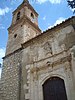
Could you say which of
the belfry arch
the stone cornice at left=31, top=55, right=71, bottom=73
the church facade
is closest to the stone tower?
the church facade

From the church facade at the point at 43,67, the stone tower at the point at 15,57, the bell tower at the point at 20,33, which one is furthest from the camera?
the bell tower at the point at 20,33

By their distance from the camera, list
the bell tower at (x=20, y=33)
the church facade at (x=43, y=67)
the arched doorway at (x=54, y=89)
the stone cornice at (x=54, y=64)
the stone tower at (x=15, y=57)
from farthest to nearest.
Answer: the bell tower at (x=20, y=33)
the stone tower at (x=15, y=57)
the stone cornice at (x=54, y=64)
the church facade at (x=43, y=67)
the arched doorway at (x=54, y=89)

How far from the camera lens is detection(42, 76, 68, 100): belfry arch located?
7.11 m

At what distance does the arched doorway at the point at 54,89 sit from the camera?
→ 7.10 meters

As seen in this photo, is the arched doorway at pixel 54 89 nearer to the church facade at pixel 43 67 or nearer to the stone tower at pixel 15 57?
the church facade at pixel 43 67

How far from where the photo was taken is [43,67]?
27.4 ft

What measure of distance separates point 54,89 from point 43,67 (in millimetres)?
1491

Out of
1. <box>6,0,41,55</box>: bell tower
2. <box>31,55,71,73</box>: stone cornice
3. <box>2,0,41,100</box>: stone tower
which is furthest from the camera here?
<box>6,0,41,55</box>: bell tower

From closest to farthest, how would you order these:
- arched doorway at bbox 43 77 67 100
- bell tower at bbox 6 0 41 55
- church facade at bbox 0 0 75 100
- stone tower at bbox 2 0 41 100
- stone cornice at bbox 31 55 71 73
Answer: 1. arched doorway at bbox 43 77 67 100
2. church facade at bbox 0 0 75 100
3. stone cornice at bbox 31 55 71 73
4. stone tower at bbox 2 0 41 100
5. bell tower at bbox 6 0 41 55

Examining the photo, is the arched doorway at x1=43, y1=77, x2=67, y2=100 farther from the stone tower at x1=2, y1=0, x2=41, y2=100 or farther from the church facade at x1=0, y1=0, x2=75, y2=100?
the stone tower at x1=2, y1=0, x2=41, y2=100

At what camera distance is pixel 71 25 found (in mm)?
8680

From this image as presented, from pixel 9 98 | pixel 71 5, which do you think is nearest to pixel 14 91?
pixel 9 98

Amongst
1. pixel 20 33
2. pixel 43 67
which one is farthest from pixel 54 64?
pixel 20 33

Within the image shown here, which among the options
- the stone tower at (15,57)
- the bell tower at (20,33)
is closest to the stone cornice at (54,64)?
the stone tower at (15,57)
